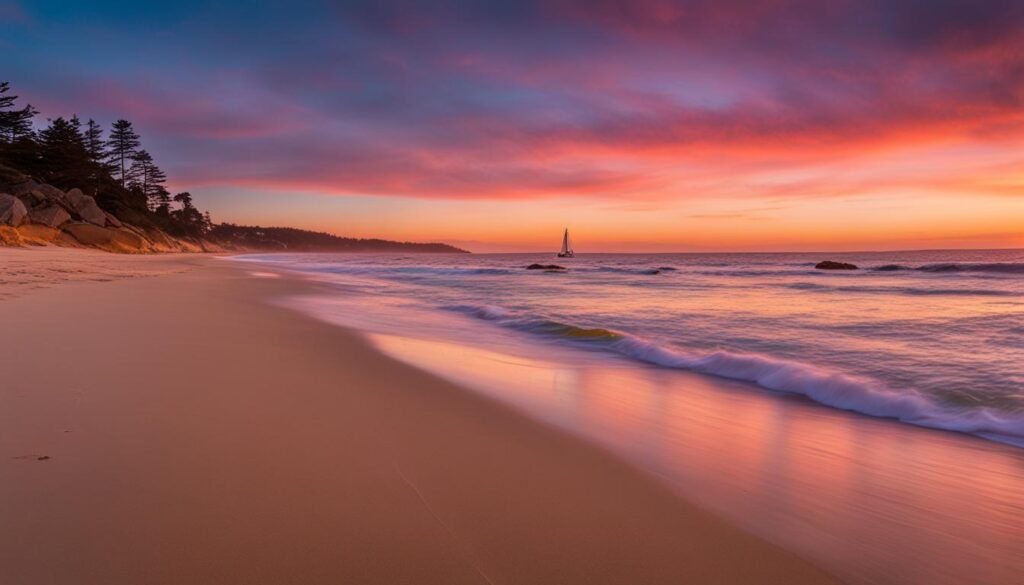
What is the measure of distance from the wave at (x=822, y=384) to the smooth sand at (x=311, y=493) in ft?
9.79

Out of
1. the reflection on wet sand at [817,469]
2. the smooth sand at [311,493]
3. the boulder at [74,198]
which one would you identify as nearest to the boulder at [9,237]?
the boulder at [74,198]

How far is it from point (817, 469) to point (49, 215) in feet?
157

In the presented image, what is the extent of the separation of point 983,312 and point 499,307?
10667 mm

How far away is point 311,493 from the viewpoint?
87.2 inches

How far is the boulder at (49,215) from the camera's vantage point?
36062 millimetres

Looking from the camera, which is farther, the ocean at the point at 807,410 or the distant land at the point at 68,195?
A: the distant land at the point at 68,195

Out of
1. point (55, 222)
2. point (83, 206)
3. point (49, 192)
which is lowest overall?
point (55, 222)

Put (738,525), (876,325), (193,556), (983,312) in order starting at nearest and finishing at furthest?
(193,556) < (738,525) < (876,325) < (983,312)

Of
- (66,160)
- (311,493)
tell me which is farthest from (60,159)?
(311,493)

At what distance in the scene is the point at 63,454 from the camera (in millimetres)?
2438

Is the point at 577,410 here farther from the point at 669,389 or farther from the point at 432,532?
the point at 432,532

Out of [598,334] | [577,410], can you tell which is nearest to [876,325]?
[598,334]

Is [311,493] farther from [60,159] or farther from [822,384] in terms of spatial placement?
[60,159]

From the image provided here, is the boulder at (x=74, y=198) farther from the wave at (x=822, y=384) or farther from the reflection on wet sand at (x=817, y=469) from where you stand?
the reflection on wet sand at (x=817, y=469)
